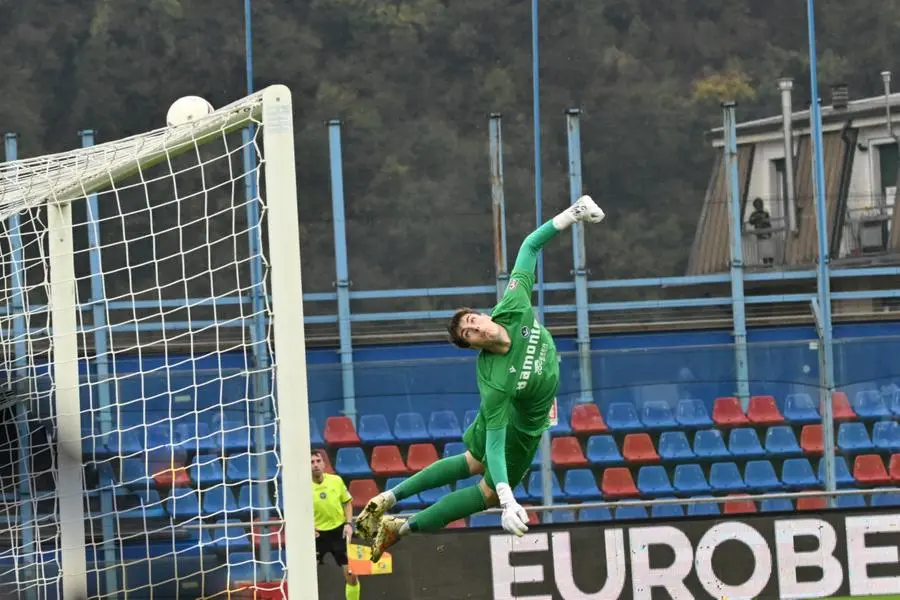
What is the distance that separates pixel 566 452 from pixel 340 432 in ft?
6.74

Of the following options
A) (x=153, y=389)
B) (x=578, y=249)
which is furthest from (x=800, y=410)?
(x=153, y=389)

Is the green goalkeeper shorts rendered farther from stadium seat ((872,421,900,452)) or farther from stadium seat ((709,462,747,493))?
stadium seat ((872,421,900,452))

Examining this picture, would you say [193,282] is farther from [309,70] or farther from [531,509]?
[531,509]

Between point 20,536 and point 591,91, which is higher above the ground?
point 591,91

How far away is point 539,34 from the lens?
16.2 metres

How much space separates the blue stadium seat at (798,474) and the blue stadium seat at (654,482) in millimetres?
1046

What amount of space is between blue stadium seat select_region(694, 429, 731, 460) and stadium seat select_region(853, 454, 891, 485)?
1.16 m

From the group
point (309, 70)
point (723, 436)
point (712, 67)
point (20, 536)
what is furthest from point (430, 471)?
point (712, 67)

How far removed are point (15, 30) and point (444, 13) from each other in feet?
15.5

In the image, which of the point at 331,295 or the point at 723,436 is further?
the point at 331,295

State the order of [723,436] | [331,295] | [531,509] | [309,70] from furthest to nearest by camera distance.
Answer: [309,70] < [331,295] < [723,436] < [531,509]

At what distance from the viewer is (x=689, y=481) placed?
43.6ft

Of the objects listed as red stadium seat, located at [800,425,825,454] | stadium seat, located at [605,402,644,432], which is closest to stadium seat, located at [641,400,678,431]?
stadium seat, located at [605,402,644,432]

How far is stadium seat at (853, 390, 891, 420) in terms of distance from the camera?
42.0 ft
